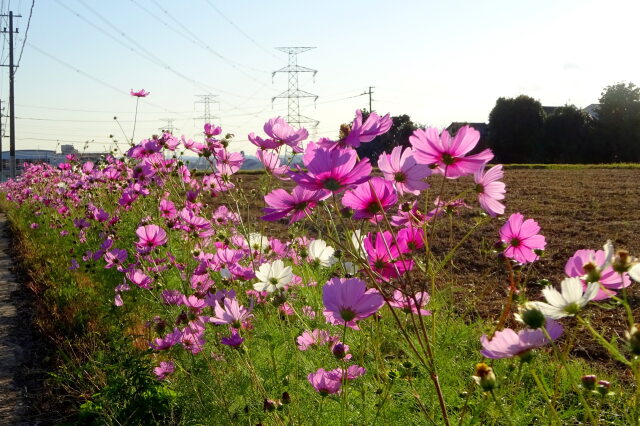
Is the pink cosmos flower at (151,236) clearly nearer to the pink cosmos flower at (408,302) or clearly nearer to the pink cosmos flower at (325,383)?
the pink cosmos flower at (325,383)

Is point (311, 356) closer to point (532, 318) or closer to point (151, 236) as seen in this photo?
point (151, 236)

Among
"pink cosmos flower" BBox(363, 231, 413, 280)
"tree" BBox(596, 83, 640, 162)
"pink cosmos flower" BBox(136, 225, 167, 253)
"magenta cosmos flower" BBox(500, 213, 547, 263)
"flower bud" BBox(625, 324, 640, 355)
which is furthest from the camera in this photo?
"tree" BBox(596, 83, 640, 162)

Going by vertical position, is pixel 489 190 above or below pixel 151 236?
above

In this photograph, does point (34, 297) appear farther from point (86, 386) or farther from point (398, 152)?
point (398, 152)

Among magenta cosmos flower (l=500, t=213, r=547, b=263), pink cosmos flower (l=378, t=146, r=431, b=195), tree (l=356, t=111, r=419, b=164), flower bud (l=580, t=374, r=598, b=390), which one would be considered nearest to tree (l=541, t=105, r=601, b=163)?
tree (l=356, t=111, r=419, b=164)

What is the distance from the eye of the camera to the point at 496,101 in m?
27.4

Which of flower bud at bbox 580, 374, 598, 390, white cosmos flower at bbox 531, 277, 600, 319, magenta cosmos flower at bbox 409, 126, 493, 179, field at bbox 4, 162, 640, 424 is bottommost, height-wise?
field at bbox 4, 162, 640, 424

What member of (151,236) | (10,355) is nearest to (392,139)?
(10,355)

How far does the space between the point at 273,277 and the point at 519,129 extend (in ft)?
88.9

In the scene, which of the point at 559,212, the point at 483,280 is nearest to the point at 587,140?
the point at 559,212

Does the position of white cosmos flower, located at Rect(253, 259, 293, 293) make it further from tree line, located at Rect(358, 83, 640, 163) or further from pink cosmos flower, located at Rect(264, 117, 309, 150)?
tree line, located at Rect(358, 83, 640, 163)

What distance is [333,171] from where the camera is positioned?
87cm

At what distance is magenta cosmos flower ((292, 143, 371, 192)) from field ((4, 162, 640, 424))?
0.78ft

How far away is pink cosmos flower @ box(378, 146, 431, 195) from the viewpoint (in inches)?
39.7
